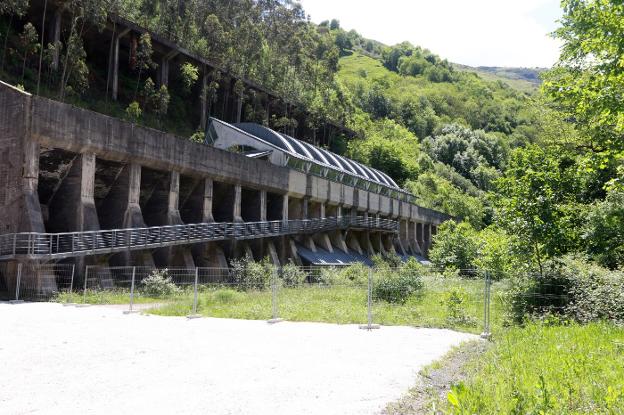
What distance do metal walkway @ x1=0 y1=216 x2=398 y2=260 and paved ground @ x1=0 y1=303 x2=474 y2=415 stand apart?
345 inches

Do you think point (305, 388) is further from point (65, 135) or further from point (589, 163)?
point (65, 135)

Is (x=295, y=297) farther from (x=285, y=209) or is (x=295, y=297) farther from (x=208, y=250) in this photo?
(x=285, y=209)

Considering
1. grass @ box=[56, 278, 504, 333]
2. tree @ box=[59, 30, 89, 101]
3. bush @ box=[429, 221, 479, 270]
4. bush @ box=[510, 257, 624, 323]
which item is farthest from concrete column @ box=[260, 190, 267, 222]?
bush @ box=[510, 257, 624, 323]

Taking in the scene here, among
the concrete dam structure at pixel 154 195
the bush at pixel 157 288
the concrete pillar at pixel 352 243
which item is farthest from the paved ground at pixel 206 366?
the concrete pillar at pixel 352 243

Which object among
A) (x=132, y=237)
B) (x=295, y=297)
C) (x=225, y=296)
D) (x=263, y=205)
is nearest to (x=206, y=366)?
(x=295, y=297)

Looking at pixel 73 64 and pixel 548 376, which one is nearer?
pixel 548 376

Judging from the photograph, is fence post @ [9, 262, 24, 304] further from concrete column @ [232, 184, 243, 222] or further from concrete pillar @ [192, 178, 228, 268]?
concrete column @ [232, 184, 243, 222]

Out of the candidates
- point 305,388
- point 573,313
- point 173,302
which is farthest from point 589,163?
point 173,302

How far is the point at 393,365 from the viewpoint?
879 cm

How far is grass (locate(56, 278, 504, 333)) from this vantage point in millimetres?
15203

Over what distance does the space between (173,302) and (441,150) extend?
10057cm

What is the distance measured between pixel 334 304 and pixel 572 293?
758 centimetres

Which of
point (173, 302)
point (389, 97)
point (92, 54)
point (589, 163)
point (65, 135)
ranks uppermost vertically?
point (389, 97)

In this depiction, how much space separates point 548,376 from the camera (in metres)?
7.04
